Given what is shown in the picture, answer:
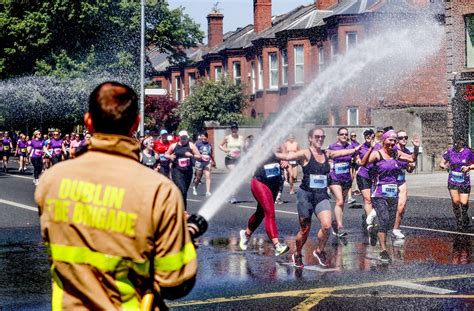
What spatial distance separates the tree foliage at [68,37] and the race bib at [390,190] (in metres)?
36.6

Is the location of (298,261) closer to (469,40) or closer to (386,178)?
(386,178)

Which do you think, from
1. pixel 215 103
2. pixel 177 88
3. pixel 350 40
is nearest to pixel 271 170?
pixel 350 40

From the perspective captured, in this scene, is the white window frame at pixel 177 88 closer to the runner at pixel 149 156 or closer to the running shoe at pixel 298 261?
the runner at pixel 149 156

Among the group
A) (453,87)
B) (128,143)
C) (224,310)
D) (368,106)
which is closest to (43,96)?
(368,106)

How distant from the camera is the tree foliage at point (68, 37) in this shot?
46.5 m

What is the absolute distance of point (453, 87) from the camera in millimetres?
31234

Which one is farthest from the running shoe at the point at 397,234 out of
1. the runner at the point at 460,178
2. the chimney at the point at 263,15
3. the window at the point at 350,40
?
the chimney at the point at 263,15

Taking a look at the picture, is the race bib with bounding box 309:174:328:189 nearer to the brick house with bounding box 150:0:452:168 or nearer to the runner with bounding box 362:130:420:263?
the runner with bounding box 362:130:420:263

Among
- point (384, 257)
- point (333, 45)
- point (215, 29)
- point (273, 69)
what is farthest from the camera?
point (215, 29)

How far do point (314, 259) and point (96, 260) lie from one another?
334 inches

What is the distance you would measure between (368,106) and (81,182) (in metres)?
38.1

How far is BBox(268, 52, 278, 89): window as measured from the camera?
5069 centimetres

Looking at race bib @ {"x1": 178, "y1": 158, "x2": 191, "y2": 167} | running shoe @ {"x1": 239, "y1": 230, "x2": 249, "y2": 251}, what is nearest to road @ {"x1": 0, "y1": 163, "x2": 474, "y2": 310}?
running shoe @ {"x1": 239, "y1": 230, "x2": 249, "y2": 251}

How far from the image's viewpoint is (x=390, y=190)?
11.8 metres
